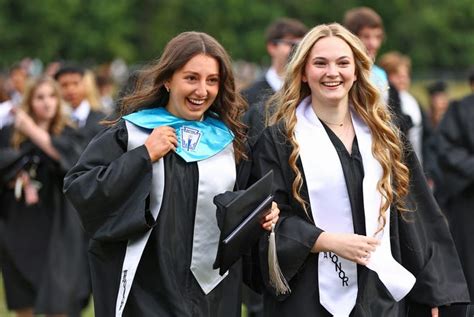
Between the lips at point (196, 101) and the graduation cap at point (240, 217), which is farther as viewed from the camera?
the lips at point (196, 101)

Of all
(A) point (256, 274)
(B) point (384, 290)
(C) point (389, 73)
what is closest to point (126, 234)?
(A) point (256, 274)

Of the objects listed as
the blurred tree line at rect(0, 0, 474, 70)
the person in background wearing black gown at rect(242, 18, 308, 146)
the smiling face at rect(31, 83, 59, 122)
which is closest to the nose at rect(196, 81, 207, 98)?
the person in background wearing black gown at rect(242, 18, 308, 146)

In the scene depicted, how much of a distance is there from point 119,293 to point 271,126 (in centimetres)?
108

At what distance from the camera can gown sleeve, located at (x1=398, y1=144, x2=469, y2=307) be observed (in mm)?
5938

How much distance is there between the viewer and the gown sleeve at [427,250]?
5938 millimetres

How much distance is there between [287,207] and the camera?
5.78m

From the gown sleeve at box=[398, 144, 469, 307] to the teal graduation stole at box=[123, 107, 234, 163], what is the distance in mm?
940

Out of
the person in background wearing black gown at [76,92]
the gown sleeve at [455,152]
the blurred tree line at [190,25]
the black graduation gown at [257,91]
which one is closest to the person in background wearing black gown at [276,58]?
the black graduation gown at [257,91]

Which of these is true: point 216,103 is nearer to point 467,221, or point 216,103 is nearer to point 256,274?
point 256,274

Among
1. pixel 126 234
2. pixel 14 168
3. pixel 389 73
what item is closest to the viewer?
pixel 126 234

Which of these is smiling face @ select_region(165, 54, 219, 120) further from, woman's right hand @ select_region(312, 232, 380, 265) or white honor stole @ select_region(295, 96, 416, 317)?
woman's right hand @ select_region(312, 232, 380, 265)

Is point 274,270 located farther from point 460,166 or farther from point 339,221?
point 460,166

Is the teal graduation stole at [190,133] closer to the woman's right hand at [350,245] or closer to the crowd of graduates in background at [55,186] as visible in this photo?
the woman's right hand at [350,245]

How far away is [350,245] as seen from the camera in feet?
18.1
